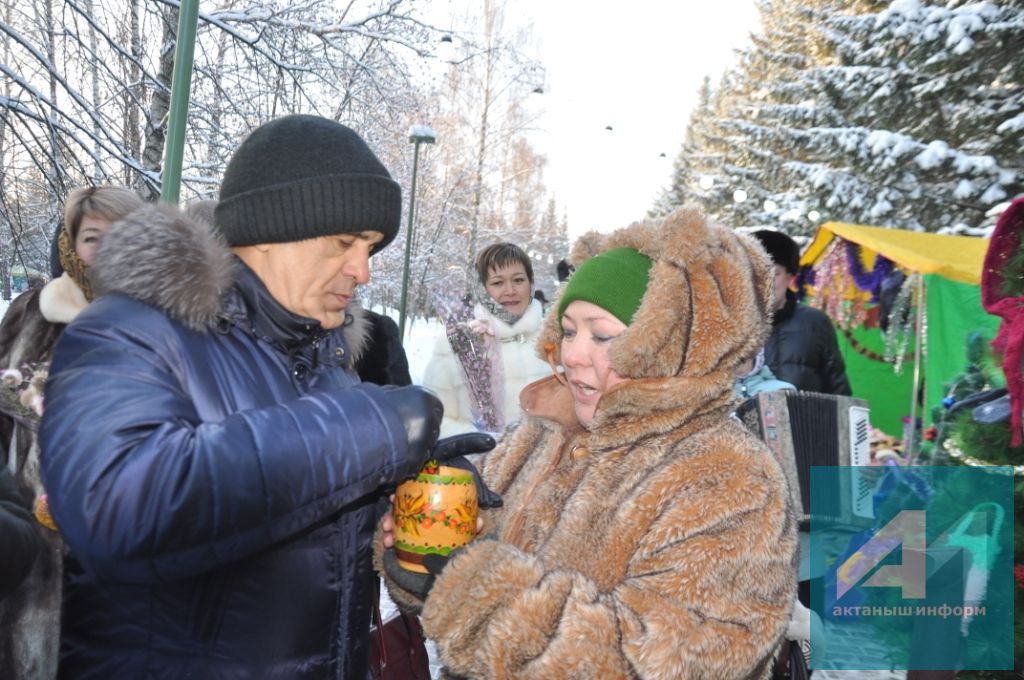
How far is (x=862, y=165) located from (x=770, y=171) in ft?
16.5

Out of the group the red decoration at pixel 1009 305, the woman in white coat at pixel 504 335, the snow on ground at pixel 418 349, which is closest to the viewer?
Answer: the red decoration at pixel 1009 305

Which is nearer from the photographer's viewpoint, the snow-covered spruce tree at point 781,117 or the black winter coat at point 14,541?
the black winter coat at point 14,541

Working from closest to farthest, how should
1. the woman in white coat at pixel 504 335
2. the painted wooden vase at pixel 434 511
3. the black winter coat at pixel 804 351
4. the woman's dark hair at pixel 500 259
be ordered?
the painted wooden vase at pixel 434 511
the woman in white coat at pixel 504 335
the woman's dark hair at pixel 500 259
the black winter coat at pixel 804 351

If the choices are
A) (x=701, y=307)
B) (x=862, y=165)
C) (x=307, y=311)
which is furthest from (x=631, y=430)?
(x=862, y=165)

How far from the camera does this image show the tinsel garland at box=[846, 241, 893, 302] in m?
9.02

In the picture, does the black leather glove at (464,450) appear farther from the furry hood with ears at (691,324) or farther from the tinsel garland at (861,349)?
the tinsel garland at (861,349)

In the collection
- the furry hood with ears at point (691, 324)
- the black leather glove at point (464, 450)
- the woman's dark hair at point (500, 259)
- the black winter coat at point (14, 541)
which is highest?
the woman's dark hair at point (500, 259)

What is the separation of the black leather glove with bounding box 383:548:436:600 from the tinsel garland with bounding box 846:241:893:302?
29.4ft

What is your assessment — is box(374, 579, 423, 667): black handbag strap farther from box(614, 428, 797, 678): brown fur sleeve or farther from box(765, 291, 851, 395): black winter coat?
box(765, 291, 851, 395): black winter coat

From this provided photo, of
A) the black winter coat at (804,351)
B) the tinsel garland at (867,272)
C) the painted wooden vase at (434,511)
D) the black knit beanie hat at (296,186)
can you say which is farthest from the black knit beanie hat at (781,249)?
the tinsel garland at (867,272)

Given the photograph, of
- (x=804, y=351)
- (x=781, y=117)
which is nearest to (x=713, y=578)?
(x=804, y=351)

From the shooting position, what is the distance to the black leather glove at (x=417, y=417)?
1171 mm

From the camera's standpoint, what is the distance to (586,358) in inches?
68.8

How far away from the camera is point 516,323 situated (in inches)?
164
